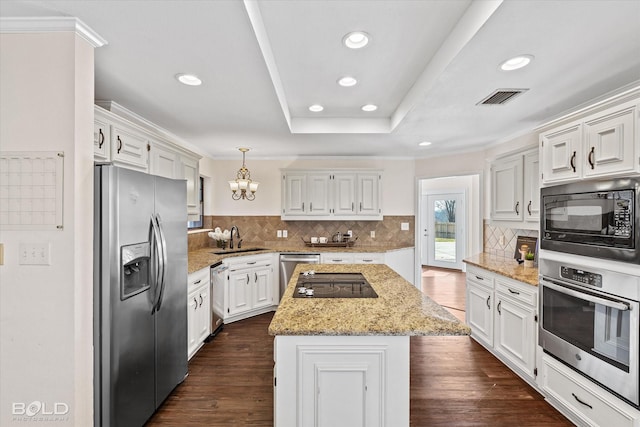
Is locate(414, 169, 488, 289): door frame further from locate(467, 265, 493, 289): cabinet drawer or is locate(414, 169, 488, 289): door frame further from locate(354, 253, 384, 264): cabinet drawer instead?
locate(467, 265, 493, 289): cabinet drawer

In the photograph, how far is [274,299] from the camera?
4605mm

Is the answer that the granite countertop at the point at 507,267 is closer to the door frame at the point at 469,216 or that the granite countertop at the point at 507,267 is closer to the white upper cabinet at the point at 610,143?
the door frame at the point at 469,216

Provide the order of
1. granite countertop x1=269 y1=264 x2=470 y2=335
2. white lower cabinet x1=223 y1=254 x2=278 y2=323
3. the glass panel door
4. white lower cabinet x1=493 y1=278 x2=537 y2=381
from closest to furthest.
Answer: granite countertop x1=269 y1=264 x2=470 y2=335 → white lower cabinet x1=493 y1=278 x2=537 y2=381 → white lower cabinet x1=223 y1=254 x2=278 y2=323 → the glass panel door

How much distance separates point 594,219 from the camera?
77.0 inches

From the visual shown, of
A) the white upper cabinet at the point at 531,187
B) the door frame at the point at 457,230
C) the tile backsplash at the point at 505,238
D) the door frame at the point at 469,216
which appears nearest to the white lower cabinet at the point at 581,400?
the white upper cabinet at the point at 531,187

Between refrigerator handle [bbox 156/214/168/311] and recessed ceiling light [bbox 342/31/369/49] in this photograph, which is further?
refrigerator handle [bbox 156/214/168/311]

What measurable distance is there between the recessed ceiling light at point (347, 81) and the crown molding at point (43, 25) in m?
1.65

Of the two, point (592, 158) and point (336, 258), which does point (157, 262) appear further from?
point (592, 158)

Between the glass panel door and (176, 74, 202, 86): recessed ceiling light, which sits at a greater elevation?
(176, 74, 202, 86): recessed ceiling light

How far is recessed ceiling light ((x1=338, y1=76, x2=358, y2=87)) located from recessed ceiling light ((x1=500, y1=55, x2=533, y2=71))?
1051 millimetres

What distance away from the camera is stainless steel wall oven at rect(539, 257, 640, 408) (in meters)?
1.72

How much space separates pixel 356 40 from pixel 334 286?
64.6 inches

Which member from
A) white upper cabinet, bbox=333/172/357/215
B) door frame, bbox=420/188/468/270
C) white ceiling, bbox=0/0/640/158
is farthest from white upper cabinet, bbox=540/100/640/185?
door frame, bbox=420/188/468/270

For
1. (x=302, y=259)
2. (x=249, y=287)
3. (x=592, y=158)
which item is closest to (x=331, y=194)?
(x=302, y=259)
